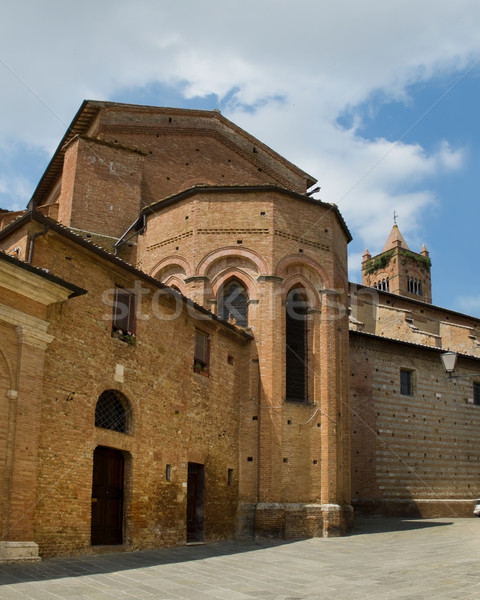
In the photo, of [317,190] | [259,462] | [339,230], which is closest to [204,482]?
[259,462]

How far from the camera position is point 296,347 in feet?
65.9

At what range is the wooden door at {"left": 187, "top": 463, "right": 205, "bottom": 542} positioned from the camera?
16.4m

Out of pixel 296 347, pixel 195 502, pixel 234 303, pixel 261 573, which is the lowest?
pixel 261 573

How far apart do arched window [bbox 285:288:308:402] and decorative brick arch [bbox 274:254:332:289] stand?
708 mm

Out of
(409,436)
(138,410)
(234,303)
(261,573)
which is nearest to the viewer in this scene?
(261,573)

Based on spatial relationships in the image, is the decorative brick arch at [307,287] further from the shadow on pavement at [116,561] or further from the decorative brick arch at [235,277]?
the shadow on pavement at [116,561]

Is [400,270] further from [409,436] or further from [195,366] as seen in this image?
[195,366]

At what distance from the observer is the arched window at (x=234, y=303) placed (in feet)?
65.8

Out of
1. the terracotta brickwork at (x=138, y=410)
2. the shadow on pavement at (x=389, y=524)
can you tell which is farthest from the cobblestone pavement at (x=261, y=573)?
the shadow on pavement at (x=389, y=524)

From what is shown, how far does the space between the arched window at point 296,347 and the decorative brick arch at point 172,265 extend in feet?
10.4

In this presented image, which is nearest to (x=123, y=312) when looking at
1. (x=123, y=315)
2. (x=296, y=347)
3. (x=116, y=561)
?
(x=123, y=315)

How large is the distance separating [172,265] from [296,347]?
4634mm

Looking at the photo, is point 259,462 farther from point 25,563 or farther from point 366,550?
point 25,563

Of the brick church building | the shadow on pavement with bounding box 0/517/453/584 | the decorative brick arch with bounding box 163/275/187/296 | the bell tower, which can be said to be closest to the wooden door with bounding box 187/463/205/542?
the brick church building
